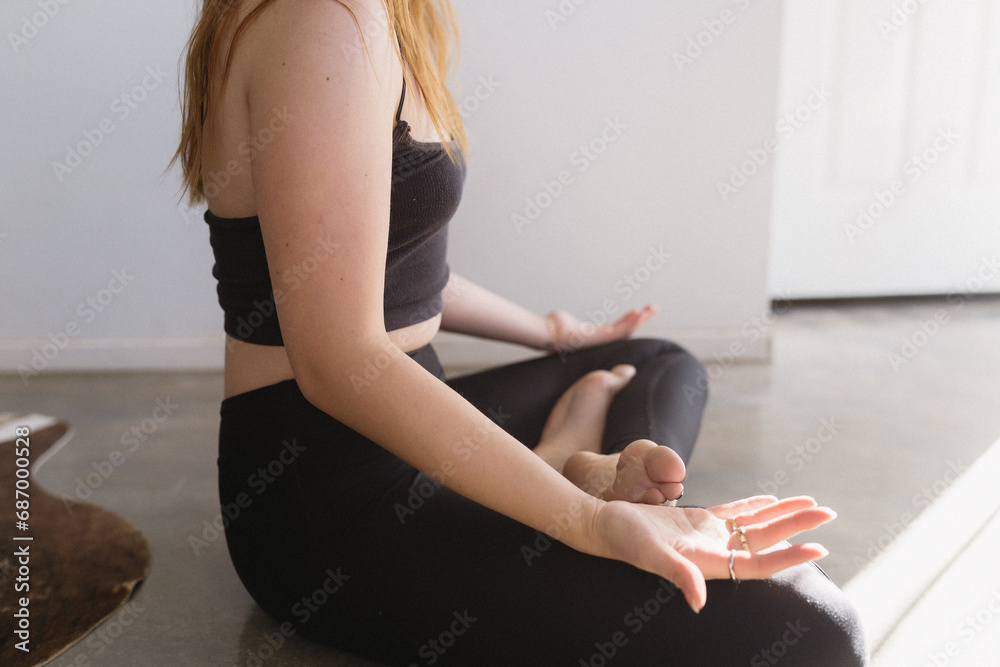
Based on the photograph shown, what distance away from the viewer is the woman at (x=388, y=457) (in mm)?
667

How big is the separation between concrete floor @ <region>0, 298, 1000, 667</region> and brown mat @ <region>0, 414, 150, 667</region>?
1.0 inches

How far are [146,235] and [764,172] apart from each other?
1.62 meters

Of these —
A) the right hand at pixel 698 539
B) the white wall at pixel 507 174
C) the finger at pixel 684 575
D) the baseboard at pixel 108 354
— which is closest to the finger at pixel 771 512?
the right hand at pixel 698 539

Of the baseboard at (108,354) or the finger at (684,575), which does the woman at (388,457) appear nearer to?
the finger at (684,575)

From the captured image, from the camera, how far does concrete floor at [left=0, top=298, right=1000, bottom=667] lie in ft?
3.38

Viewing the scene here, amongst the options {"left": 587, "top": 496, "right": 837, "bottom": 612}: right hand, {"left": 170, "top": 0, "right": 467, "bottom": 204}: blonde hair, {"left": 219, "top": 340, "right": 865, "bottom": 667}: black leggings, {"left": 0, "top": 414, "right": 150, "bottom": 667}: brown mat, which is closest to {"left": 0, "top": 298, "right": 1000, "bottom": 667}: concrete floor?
{"left": 0, "top": 414, "right": 150, "bottom": 667}: brown mat

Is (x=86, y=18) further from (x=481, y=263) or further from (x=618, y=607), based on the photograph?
(x=618, y=607)

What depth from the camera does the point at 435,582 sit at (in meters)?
0.76

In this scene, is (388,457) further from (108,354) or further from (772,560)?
(108,354)

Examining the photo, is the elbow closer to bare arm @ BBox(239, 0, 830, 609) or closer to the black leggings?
bare arm @ BBox(239, 0, 830, 609)

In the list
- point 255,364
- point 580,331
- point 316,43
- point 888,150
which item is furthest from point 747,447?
point 888,150

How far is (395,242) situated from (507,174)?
1263 millimetres

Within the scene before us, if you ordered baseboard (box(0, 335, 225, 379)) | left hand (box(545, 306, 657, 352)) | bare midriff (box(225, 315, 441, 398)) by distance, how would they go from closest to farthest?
bare midriff (box(225, 315, 441, 398))
left hand (box(545, 306, 657, 352))
baseboard (box(0, 335, 225, 379))

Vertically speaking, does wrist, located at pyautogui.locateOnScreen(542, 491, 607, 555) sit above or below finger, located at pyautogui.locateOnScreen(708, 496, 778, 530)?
above
